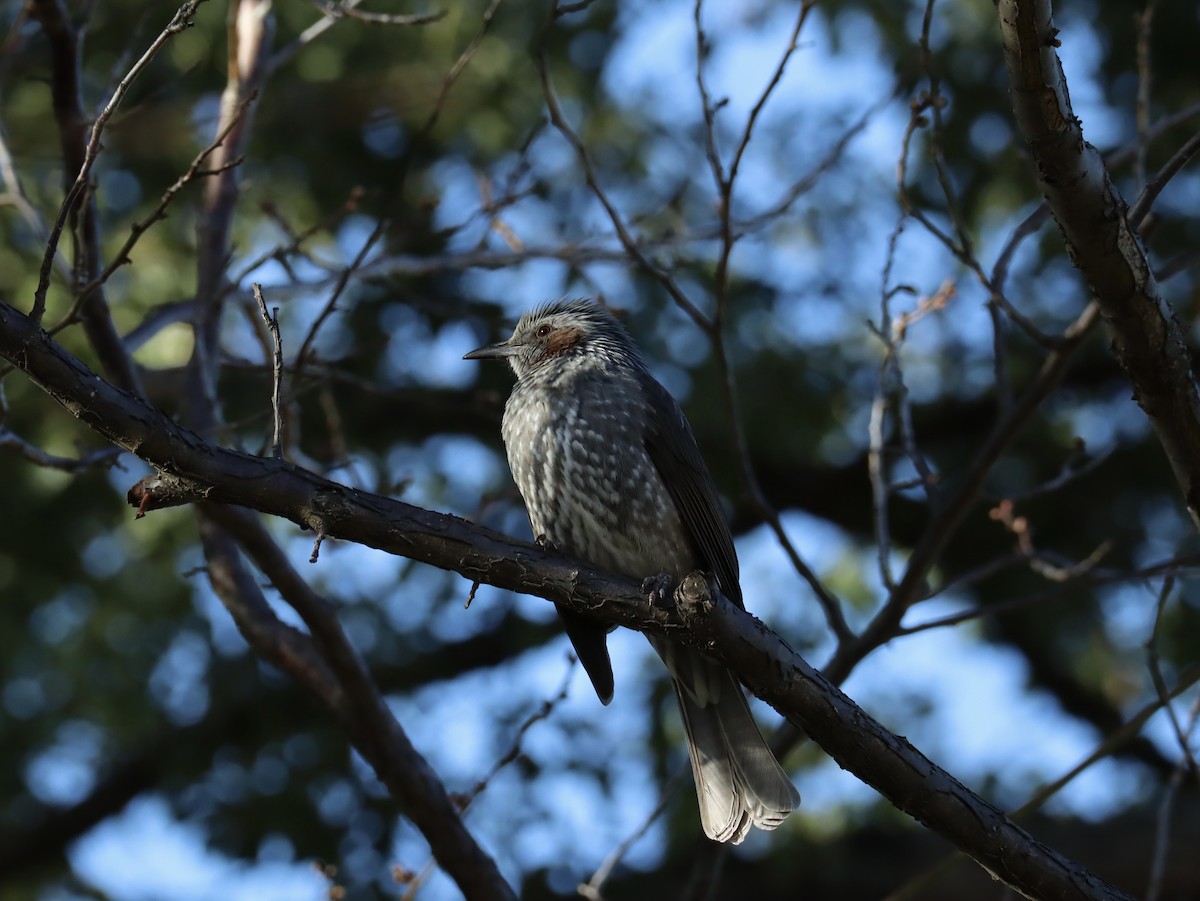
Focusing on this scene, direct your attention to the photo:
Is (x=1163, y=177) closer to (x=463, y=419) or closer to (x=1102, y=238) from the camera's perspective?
(x=1102, y=238)

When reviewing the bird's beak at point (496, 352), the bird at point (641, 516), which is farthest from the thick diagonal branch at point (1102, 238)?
the bird's beak at point (496, 352)

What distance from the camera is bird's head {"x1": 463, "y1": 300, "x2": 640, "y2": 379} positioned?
504 centimetres

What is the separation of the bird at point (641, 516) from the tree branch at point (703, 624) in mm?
901

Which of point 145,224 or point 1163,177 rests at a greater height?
point 1163,177

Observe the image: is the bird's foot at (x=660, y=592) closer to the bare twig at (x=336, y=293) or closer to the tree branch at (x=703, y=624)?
the tree branch at (x=703, y=624)

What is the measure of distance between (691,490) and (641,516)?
235 millimetres

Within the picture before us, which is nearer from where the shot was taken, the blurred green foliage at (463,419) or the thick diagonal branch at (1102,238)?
the thick diagonal branch at (1102,238)

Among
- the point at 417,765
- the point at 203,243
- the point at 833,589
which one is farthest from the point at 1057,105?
the point at 833,589

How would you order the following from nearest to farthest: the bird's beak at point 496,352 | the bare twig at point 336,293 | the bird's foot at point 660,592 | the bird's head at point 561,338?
the bird's foot at point 660,592, the bare twig at point 336,293, the bird's head at point 561,338, the bird's beak at point 496,352

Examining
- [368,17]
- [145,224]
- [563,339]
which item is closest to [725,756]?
→ [563,339]

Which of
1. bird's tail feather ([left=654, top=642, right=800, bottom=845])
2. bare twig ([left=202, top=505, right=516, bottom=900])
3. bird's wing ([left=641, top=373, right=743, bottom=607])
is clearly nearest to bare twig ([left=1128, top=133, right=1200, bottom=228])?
bird's wing ([left=641, top=373, right=743, bottom=607])

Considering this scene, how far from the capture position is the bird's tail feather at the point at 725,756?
4.09 m

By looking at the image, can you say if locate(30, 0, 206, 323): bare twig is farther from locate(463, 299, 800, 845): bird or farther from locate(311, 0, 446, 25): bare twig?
locate(463, 299, 800, 845): bird

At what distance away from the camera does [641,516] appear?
14.4 feet
